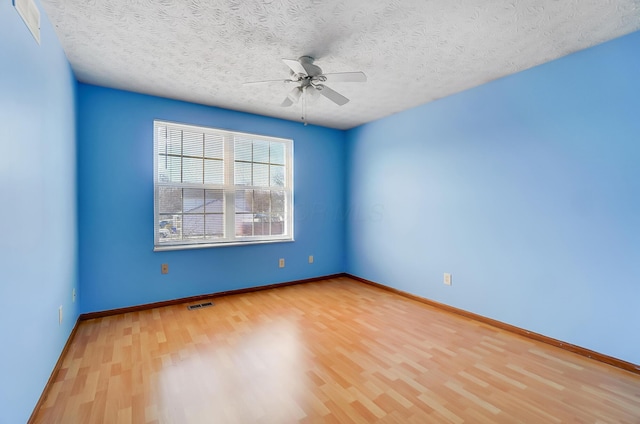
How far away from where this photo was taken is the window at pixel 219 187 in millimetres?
3377

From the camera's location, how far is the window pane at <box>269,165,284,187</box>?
416cm

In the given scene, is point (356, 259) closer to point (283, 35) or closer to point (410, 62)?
point (410, 62)

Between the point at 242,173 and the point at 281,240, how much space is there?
112 cm

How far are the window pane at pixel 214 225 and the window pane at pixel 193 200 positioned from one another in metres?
0.15

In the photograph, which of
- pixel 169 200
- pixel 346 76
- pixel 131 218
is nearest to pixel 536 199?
pixel 346 76

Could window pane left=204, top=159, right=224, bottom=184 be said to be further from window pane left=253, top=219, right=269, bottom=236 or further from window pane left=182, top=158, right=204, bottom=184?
window pane left=253, top=219, right=269, bottom=236

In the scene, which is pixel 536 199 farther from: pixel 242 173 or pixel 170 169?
pixel 170 169

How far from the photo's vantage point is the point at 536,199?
253 cm

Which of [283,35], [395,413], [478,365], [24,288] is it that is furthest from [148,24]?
[478,365]

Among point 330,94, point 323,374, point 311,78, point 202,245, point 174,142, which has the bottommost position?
point 323,374

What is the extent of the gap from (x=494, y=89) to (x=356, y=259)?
294 centimetres

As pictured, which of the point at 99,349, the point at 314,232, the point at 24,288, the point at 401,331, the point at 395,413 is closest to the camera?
the point at 24,288

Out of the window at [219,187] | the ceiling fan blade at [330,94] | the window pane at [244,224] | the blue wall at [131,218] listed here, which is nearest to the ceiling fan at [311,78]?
the ceiling fan blade at [330,94]

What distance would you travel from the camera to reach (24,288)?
4.79 feet
